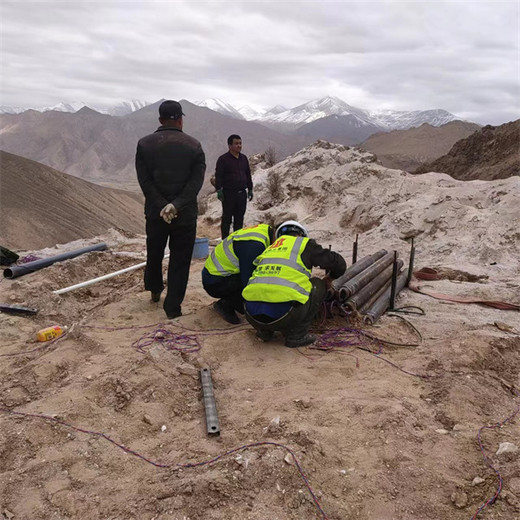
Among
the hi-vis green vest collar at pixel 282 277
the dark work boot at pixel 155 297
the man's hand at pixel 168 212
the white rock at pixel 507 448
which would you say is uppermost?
the man's hand at pixel 168 212

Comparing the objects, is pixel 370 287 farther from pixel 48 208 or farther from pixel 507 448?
pixel 48 208

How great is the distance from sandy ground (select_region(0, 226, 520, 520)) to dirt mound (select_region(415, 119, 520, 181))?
13.7m

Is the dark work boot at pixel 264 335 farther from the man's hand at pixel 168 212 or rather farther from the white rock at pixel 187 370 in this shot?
the man's hand at pixel 168 212

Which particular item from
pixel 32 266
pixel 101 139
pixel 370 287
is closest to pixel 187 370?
pixel 370 287

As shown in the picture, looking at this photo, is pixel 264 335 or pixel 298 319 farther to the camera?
pixel 264 335

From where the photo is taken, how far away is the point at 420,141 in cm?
4628

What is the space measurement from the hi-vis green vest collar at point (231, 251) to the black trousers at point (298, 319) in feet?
1.84

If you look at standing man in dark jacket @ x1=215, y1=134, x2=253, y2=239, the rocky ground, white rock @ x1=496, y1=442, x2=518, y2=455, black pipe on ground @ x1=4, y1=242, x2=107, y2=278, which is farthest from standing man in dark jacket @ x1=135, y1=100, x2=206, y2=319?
white rock @ x1=496, y1=442, x2=518, y2=455

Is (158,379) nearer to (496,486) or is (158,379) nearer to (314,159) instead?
(496,486)

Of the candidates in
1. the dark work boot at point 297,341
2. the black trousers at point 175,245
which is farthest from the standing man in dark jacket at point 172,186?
the dark work boot at point 297,341

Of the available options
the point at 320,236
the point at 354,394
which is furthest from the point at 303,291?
the point at 320,236

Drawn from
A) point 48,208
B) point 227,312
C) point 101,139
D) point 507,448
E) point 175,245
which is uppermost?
point 101,139

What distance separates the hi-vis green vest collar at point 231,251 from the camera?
3826 mm

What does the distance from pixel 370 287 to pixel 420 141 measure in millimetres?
46348
